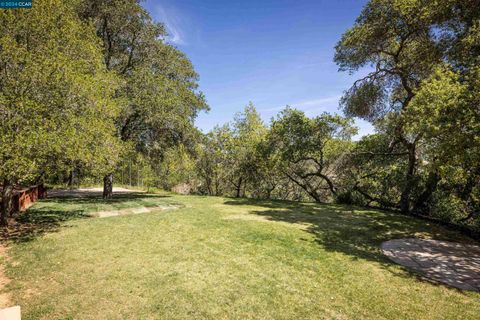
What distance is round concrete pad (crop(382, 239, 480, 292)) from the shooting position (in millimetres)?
6266

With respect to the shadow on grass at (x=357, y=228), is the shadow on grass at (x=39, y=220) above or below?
above

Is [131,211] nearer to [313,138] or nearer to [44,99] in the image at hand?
[44,99]

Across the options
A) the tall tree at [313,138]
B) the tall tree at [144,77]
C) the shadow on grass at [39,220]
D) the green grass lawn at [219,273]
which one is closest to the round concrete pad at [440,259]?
the green grass lawn at [219,273]

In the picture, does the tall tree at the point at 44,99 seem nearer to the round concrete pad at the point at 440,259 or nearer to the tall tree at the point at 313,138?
the round concrete pad at the point at 440,259

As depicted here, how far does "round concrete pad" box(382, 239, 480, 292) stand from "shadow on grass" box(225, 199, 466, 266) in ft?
1.61

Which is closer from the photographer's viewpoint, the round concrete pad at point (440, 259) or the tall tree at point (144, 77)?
the round concrete pad at point (440, 259)

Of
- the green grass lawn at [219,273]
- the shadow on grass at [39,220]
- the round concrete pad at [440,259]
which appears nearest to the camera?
the green grass lawn at [219,273]

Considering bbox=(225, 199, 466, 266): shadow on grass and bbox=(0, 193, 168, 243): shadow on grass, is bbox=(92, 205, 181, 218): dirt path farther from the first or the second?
bbox=(225, 199, 466, 266): shadow on grass

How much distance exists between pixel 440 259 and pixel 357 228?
130 inches

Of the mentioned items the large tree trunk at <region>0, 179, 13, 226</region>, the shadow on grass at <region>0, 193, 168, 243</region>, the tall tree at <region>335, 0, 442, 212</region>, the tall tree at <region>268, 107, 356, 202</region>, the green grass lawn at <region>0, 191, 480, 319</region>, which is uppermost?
the tall tree at <region>335, 0, 442, 212</region>

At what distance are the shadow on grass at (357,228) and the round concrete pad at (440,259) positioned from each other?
49 cm

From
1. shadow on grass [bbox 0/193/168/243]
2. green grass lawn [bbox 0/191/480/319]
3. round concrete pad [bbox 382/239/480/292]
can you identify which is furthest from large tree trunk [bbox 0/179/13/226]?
round concrete pad [bbox 382/239/480/292]

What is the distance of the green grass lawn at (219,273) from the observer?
4.98m

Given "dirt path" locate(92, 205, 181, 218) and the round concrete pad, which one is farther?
"dirt path" locate(92, 205, 181, 218)
